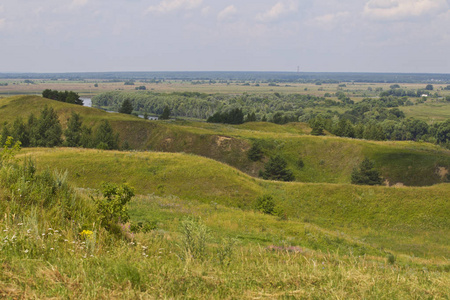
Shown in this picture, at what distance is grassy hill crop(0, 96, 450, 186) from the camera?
51.6m

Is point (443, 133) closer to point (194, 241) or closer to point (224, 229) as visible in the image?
point (224, 229)

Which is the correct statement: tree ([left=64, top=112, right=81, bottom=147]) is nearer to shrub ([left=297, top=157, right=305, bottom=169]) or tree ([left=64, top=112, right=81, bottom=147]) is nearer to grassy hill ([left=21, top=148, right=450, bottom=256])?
grassy hill ([left=21, top=148, right=450, bottom=256])

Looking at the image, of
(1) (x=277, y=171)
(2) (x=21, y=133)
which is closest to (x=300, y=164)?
(1) (x=277, y=171)

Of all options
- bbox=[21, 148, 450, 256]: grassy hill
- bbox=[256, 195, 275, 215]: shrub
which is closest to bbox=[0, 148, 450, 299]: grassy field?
bbox=[256, 195, 275, 215]: shrub

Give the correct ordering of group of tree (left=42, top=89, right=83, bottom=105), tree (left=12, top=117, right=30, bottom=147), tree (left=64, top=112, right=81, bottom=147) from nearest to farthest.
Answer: tree (left=64, top=112, right=81, bottom=147)
tree (left=12, top=117, right=30, bottom=147)
group of tree (left=42, top=89, right=83, bottom=105)

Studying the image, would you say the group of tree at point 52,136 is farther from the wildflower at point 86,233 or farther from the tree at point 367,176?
the wildflower at point 86,233

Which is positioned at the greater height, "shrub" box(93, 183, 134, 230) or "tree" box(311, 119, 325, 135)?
"shrub" box(93, 183, 134, 230)

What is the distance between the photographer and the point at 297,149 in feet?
207

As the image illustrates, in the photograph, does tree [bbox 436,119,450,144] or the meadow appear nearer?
the meadow

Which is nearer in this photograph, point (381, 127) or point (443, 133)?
point (381, 127)

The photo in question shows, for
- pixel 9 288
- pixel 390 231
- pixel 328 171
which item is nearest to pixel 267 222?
pixel 390 231

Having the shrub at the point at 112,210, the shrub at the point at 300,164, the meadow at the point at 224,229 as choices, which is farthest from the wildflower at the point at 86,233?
the shrub at the point at 300,164

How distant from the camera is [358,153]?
5706 cm

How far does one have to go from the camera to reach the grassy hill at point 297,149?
5159 cm
